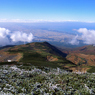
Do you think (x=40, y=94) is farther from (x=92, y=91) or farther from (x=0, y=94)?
(x=92, y=91)

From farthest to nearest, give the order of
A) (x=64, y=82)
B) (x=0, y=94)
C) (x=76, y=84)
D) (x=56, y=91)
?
(x=64, y=82) → (x=76, y=84) → (x=56, y=91) → (x=0, y=94)

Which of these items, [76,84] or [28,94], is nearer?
[28,94]

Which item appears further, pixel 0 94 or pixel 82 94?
pixel 82 94

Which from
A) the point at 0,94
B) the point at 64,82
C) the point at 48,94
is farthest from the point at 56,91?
the point at 0,94

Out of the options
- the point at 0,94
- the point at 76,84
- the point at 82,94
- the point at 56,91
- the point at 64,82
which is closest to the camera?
the point at 0,94

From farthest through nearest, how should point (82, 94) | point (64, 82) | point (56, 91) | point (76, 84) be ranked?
point (64, 82), point (76, 84), point (56, 91), point (82, 94)

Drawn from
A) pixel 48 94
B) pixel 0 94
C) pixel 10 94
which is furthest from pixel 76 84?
pixel 0 94

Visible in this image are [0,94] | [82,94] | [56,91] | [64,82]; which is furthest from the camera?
[64,82]

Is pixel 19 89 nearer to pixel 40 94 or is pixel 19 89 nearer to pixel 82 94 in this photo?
pixel 40 94
